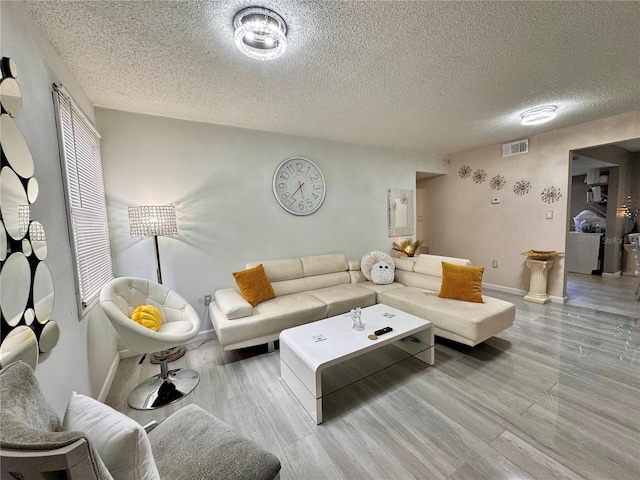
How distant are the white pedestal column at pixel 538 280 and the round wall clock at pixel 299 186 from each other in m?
3.23

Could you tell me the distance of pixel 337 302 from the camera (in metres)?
2.91

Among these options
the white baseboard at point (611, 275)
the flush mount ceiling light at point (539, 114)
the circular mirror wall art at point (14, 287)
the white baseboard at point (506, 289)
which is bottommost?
the white baseboard at point (611, 275)

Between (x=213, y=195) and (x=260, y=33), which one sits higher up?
(x=260, y=33)

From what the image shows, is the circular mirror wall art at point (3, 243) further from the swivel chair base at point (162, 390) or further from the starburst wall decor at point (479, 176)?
the starburst wall decor at point (479, 176)

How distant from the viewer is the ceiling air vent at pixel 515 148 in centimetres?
393

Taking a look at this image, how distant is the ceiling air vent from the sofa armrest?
→ 4.52 metres

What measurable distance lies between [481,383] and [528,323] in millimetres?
1635

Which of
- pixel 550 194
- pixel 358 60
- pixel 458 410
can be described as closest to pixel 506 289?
pixel 550 194

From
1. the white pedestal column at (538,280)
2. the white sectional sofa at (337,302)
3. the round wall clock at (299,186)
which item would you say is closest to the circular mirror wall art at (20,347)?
the white sectional sofa at (337,302)

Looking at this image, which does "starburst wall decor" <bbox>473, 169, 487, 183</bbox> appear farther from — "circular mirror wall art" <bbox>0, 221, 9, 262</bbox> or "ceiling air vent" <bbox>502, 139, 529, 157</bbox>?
"circular mirror wall art" <bbox>0, 221, 9, 262</bbox>

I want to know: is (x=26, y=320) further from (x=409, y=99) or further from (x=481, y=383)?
(x=409, y=99)

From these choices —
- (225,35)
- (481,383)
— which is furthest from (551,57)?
(481,383)

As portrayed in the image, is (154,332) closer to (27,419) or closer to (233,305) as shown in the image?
(233,305)

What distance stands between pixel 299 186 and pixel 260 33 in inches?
81.8
